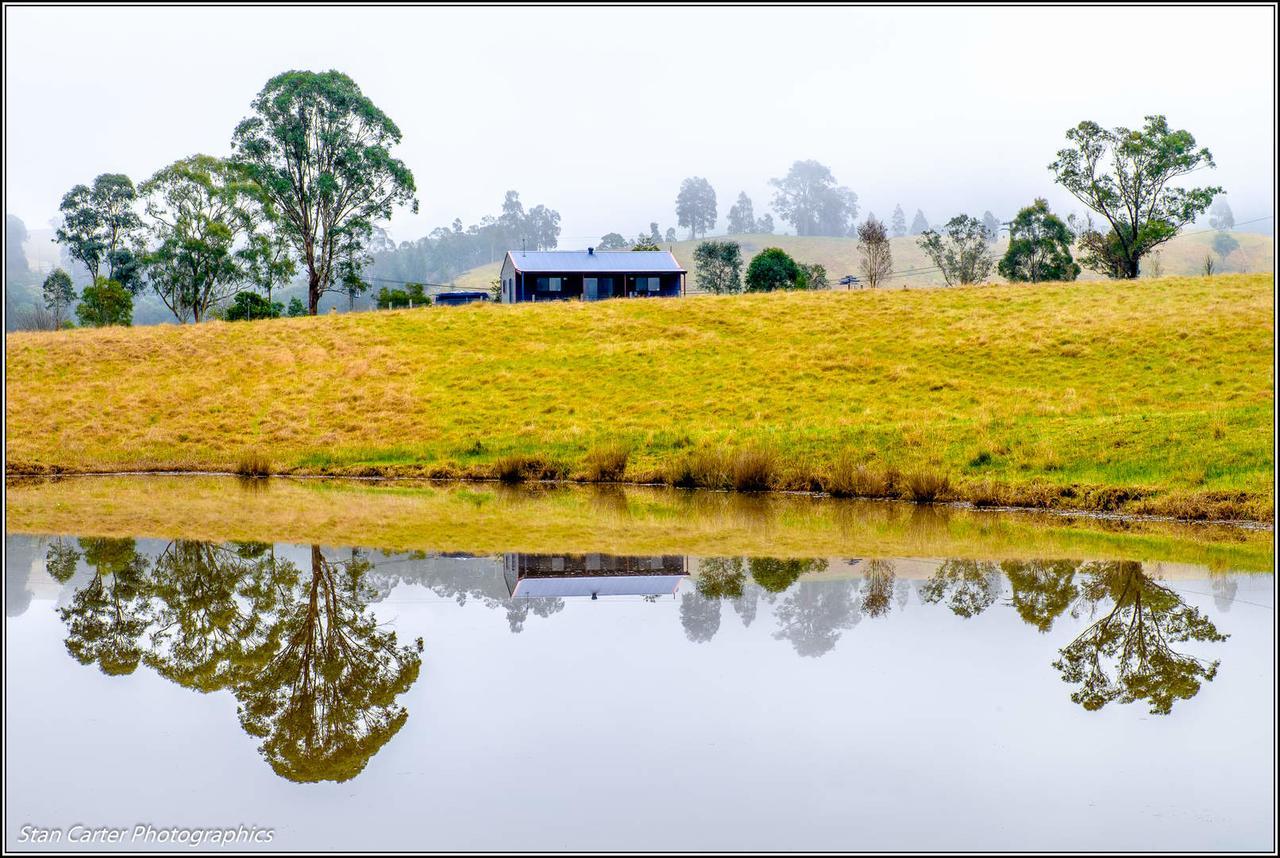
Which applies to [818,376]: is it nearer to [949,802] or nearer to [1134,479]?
[1134,479]

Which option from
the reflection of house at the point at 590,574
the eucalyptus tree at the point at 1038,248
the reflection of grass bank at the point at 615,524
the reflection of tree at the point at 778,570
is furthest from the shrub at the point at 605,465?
the eucalyptus tree at the point at 1038,248

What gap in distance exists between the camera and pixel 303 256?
238 ft

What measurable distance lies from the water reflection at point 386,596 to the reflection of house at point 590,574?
4 centimetres

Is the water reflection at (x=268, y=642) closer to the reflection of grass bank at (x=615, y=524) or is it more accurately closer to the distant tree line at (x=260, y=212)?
the reflection of grass bank at (x=615, y=524)

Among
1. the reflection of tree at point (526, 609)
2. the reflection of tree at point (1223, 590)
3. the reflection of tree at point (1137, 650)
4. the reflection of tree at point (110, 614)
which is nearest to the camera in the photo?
the reflection of tree at point (1137, 650)

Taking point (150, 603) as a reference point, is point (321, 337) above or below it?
above

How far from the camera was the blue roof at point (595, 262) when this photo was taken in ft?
250

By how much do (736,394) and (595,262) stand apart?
40142 millimetres

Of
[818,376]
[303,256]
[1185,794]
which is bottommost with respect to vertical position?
[1185,794]

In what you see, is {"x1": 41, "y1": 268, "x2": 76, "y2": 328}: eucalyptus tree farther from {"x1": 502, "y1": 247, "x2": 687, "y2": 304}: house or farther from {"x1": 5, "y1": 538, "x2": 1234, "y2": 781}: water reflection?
{"x1": 5, "y1": 538, "x2": 1234, "y2": 781}: water reflection

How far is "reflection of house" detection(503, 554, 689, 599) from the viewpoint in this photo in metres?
13.0

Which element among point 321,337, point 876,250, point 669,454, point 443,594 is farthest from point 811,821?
point 876,250

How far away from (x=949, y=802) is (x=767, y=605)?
5632 mm

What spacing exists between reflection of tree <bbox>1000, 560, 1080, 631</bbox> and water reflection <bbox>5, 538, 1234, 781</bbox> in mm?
42
